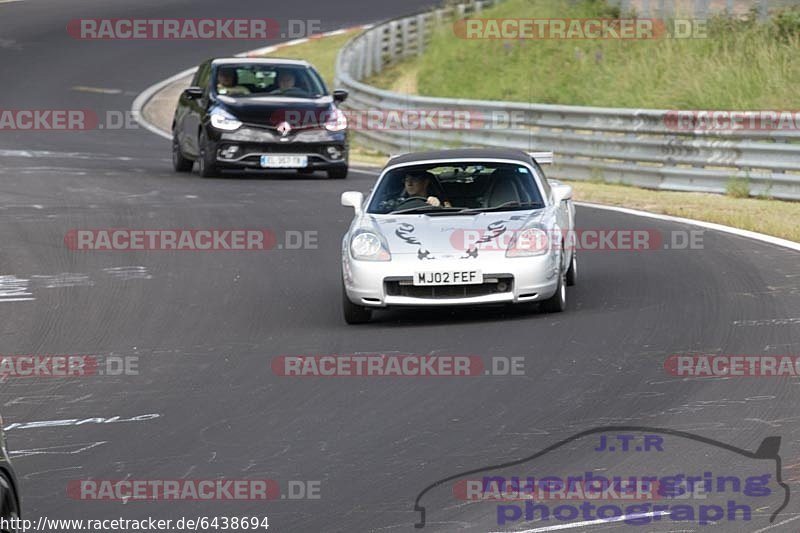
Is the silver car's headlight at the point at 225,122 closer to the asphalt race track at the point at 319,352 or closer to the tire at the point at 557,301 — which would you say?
the asphalt race track at the point at 319,352

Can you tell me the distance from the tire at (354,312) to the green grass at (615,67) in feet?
46.8

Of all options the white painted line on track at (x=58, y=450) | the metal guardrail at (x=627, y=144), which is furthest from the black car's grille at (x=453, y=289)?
the metal guardrail at (x=627, y=144)

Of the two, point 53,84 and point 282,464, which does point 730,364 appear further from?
point 53,84

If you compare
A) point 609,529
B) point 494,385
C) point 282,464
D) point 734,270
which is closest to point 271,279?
point 734,270

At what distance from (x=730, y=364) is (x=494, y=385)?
1.47 metres

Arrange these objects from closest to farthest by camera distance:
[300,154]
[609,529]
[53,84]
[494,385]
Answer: [609,529], [494,385], [300,154], [53,84]

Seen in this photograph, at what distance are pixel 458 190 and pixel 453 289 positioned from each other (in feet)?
4.88

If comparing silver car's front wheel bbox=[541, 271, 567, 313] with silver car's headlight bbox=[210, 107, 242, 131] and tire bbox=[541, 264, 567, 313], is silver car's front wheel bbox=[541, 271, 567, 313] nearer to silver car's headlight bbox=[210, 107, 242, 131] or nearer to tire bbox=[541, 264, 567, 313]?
tire bbox=[541, 264, 567, 313]

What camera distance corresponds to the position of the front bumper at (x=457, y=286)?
11312mm

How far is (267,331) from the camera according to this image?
37.4ft

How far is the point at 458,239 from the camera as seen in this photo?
11523mm

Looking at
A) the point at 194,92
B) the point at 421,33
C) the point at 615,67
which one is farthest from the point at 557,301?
the point at 421,33

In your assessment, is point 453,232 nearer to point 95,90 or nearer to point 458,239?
point 458,239

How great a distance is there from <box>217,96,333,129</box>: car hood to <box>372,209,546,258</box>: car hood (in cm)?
1011
